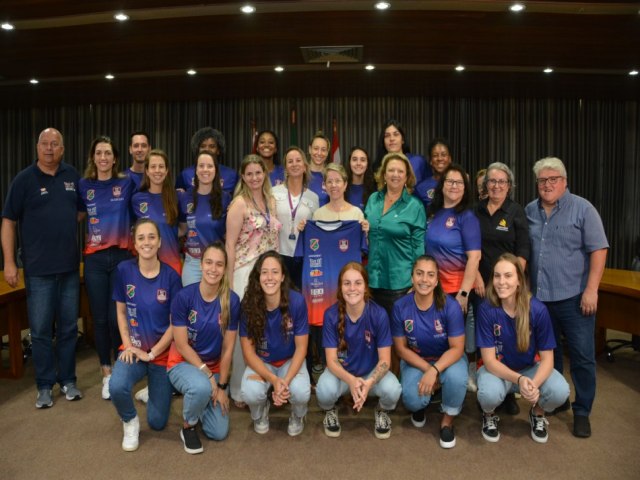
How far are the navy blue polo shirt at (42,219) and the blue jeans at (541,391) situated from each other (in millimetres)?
2884

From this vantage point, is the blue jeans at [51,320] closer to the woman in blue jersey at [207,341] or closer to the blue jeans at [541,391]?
the woman in blue jersey at [207,341]

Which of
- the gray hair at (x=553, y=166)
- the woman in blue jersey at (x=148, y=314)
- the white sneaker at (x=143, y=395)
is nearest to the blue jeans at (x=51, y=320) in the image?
the white sneaker at (x=143, y=395)

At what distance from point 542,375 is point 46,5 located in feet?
14.1

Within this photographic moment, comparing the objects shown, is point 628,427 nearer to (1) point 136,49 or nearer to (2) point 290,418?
→ (2) point 290,418

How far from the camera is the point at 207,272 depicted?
3.15m

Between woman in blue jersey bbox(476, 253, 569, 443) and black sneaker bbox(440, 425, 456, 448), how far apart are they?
0.74ft

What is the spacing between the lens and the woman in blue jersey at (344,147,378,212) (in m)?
4.08

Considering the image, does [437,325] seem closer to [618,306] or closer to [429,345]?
[429,345]

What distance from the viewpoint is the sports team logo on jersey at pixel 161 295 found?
129 inches

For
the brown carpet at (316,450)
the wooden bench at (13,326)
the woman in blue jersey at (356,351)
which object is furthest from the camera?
the wooden bench at (13,326)

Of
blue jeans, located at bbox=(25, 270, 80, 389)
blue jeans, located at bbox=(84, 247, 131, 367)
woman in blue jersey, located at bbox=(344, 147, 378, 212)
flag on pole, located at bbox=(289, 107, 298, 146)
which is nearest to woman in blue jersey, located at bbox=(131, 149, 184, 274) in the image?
blue jeans, located at bbox=(84, 247, 131, 367)

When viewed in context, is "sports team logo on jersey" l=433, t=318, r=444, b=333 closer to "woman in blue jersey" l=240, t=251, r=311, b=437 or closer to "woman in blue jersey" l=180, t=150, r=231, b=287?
"woman in blue jersey" l=240, t=251, r=311, b=437

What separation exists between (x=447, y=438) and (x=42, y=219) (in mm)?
3012

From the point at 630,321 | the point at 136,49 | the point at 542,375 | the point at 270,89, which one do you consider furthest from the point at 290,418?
the point at 270,89
